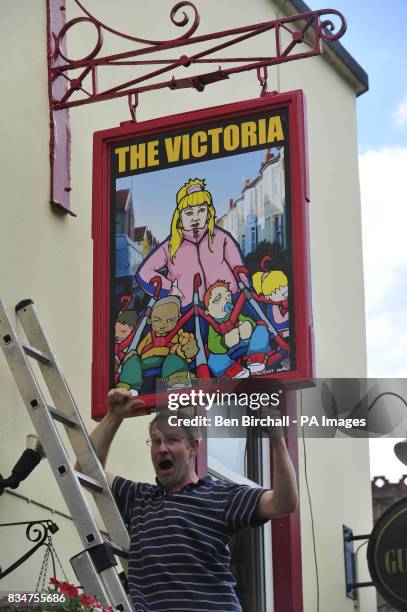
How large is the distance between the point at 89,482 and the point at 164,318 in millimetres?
931

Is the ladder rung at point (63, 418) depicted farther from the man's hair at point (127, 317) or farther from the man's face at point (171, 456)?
the man's hair at point (127, 317)

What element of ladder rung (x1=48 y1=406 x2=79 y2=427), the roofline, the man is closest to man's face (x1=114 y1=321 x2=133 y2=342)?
ladder rung (x1=48 y1=406 x2=79 y2=427)

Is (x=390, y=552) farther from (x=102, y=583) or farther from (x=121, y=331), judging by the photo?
(x=102, y=583)

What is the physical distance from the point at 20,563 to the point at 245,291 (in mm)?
1599

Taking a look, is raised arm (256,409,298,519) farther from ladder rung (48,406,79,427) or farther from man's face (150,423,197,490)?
ladder rung (48,406,79,427)

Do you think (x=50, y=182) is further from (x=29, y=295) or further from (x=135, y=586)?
(x=135, y=586)

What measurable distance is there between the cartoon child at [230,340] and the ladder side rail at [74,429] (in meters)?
0.67

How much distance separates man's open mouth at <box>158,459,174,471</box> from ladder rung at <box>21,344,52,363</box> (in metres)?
0.87

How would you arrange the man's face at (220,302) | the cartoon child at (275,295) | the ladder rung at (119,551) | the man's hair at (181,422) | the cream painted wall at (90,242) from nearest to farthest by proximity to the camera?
the ladder rung at (119,551) → the man's hair at (181,422) → the cartoon child at (275,295) → the man's face at (220,302) → the cream painted wall at (90,242)

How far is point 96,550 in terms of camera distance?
219 inches

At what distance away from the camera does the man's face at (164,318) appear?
6523mm

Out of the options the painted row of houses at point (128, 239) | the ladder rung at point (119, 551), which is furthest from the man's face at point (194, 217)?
the ladder rung at point (119, 551)

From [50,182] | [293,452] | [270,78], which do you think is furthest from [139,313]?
[270,78]

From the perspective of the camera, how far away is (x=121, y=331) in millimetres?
6645
